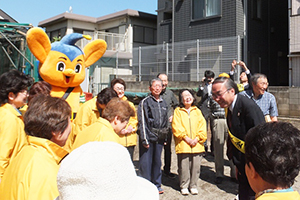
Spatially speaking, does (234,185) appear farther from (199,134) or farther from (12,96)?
(12,96)

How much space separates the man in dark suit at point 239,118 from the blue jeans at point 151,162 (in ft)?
5.40

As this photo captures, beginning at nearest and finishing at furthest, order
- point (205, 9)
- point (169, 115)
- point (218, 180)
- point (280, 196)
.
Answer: point (280, 196), point (218, 180), point (169, 115), point (205, 9)

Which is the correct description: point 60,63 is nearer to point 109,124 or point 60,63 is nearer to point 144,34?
point 109,124

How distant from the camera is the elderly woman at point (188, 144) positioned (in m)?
4.64

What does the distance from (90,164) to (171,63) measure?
15.4 metres

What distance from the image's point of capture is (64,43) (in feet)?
17.8

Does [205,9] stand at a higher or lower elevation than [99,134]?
higher

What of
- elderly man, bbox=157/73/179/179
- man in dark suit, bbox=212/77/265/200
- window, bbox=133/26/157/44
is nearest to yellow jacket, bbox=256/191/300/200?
man in dark suit, bbox=212/77/265/200

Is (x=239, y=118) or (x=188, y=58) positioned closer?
(x=239, y=118)

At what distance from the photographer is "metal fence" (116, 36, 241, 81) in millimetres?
13562

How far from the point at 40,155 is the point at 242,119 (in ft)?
7.22

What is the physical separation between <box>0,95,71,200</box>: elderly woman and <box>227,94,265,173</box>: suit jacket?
1.91 m

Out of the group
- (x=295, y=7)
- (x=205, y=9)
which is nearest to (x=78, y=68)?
(x=295, y=7)

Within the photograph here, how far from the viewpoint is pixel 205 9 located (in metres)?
15.9
